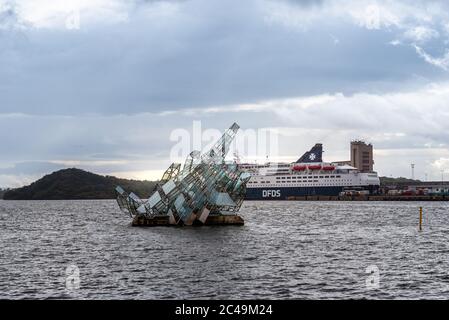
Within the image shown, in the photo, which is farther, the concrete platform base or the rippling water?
the concrete platform base

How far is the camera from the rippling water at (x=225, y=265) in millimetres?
39812

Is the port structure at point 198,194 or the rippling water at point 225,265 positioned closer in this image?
the rippling water at point 225,265

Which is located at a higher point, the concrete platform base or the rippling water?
the concrete platform base

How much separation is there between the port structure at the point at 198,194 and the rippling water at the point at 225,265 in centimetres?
463

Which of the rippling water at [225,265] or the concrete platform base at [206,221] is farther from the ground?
the concrete platform base at [206,221]

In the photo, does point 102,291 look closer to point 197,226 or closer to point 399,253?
point 399,253

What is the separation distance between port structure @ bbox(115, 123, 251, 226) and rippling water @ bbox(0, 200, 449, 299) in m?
4.63

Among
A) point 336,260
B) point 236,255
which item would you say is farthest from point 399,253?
point 236,255

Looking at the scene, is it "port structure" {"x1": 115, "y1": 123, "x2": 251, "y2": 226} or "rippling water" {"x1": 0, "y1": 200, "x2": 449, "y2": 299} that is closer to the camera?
"rippling water" {"x1": 0, "y1": 200, "x2": 449, "y2": 299}

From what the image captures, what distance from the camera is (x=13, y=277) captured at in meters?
46.9

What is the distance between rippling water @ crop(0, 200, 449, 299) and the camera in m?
39.8
